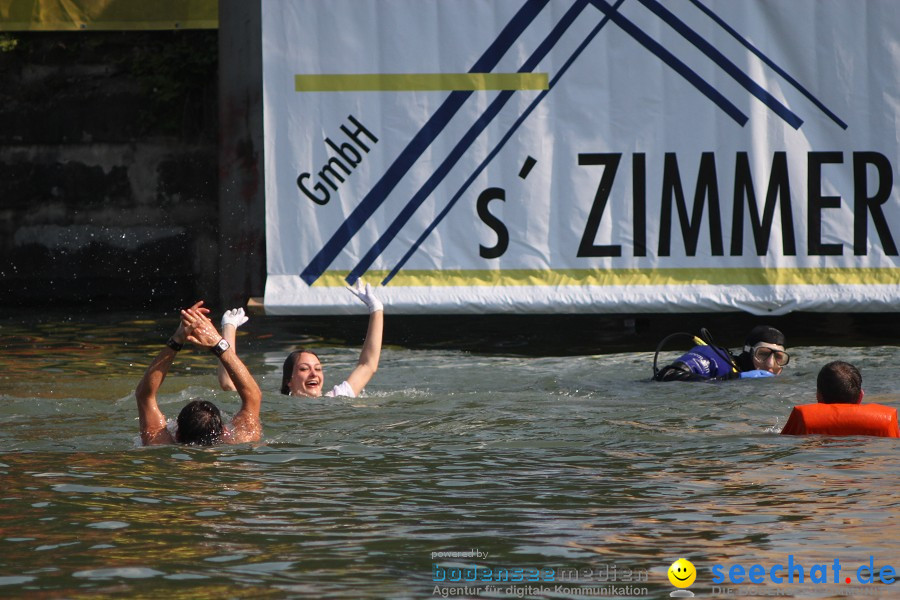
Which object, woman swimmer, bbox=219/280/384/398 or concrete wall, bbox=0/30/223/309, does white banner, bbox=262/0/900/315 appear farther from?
concrete wall, bbox=0/30/223/309

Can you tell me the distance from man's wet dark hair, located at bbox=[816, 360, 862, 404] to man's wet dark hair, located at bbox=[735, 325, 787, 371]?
2219 millimetres

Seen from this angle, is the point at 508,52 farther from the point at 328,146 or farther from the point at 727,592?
the point at 727,592

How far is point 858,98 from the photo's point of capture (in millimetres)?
12500

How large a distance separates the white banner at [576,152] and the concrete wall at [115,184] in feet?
15.4

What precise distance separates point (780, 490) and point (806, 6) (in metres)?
6.51

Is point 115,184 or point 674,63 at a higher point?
point 674,63

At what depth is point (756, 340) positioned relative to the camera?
11141mm

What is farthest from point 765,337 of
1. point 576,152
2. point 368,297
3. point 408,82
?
point 408,82

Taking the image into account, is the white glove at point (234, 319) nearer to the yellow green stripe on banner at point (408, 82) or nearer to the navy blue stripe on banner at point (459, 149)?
the navy blue stripe on banner at point (459, 149)

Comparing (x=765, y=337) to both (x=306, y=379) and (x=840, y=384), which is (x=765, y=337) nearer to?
(x=840, y=384)

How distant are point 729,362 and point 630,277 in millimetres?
1835

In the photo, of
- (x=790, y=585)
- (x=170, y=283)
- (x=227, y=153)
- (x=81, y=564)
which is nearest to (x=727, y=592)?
(x=790, y=585)

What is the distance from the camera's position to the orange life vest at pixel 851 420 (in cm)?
866

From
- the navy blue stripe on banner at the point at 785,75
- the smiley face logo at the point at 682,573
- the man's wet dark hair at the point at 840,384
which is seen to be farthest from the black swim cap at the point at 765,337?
the smiley face logo at the point at 682,573
